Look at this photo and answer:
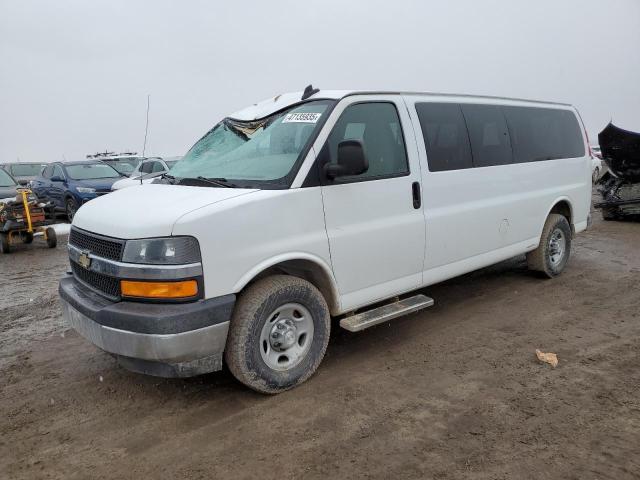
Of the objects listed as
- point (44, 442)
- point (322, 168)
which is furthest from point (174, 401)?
point (322, 168)

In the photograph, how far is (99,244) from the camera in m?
3.45

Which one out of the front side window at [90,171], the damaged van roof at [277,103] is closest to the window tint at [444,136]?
the damaged van roof at [277,103]

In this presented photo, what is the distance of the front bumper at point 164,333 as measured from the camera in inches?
120

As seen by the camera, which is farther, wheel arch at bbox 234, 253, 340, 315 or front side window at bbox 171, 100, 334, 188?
front side window at bbox 171, 100, 334, 188

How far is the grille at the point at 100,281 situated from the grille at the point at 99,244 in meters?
0.14

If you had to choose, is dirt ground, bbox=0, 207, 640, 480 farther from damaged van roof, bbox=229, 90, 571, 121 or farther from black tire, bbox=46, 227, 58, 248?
black tire, bbox=46, 227, 58, 248

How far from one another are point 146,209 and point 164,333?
846 millimetres

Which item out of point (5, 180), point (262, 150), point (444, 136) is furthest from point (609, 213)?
point (5, 180)

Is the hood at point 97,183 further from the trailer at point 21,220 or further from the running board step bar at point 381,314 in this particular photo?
the running board step bar at point 381,314

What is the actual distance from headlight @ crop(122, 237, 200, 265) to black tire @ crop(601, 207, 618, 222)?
11.1 metres

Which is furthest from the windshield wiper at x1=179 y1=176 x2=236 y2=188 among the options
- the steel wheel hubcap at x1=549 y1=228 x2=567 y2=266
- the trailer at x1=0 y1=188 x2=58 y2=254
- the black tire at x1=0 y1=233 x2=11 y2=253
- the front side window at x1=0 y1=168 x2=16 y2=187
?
the front side window at x1=0 y1=168 x2=16 y2=187

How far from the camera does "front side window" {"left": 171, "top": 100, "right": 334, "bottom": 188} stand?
365 centimetres

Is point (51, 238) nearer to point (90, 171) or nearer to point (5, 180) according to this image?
point (5, 180)

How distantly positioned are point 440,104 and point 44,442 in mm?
4023
